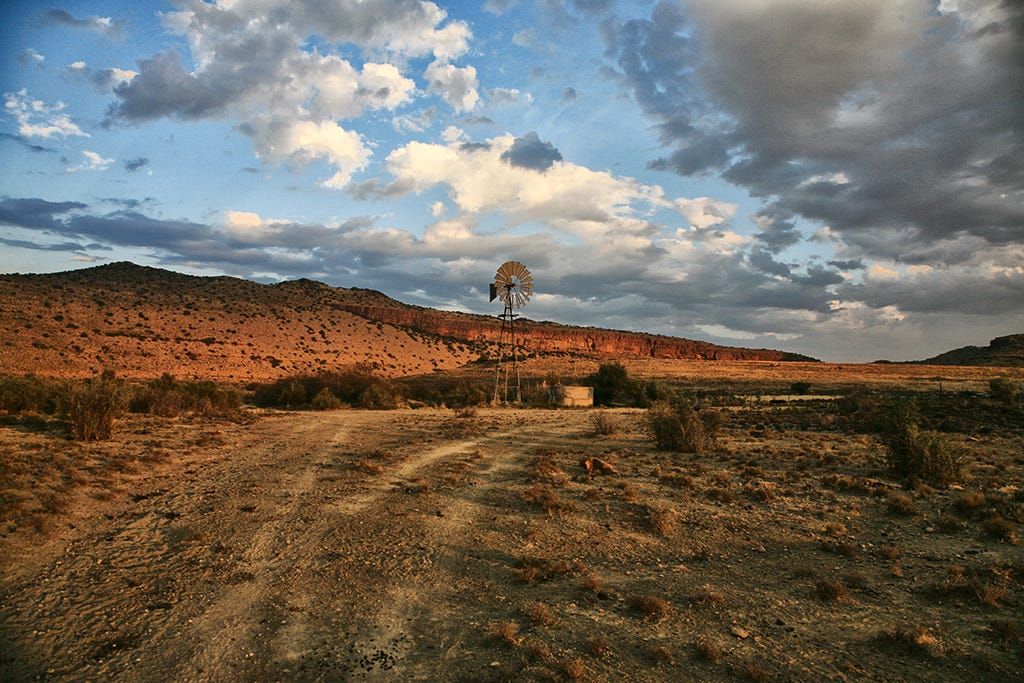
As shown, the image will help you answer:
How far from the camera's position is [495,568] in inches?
318

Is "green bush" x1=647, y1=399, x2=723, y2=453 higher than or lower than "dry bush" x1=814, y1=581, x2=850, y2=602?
higher

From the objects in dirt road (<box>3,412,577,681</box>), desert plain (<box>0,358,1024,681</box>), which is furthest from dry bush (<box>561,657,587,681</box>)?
dirt road (<box>3,412,577,681</box>)

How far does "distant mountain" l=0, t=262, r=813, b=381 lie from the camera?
41375mm

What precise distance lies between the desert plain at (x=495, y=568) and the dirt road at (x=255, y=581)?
36mm

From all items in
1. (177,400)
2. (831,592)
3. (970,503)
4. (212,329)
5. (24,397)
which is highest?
(212,329)

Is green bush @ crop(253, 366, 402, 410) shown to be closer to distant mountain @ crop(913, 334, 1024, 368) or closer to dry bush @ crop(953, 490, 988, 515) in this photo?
dry bush @ crop(953, 490, 988, 515)

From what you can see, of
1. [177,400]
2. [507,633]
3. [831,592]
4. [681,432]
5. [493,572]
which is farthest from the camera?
[177,400]

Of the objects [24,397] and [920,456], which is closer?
[920,456]

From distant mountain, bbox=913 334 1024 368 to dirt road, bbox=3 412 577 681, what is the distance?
10825cm

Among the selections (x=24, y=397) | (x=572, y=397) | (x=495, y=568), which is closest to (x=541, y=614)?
(x=495, y=568)

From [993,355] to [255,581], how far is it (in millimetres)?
129712

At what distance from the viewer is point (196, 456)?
15023 mm

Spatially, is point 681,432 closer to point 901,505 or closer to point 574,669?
point 901,505

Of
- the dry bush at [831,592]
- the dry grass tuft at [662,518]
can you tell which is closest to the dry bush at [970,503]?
the dry bush at [831,592]
